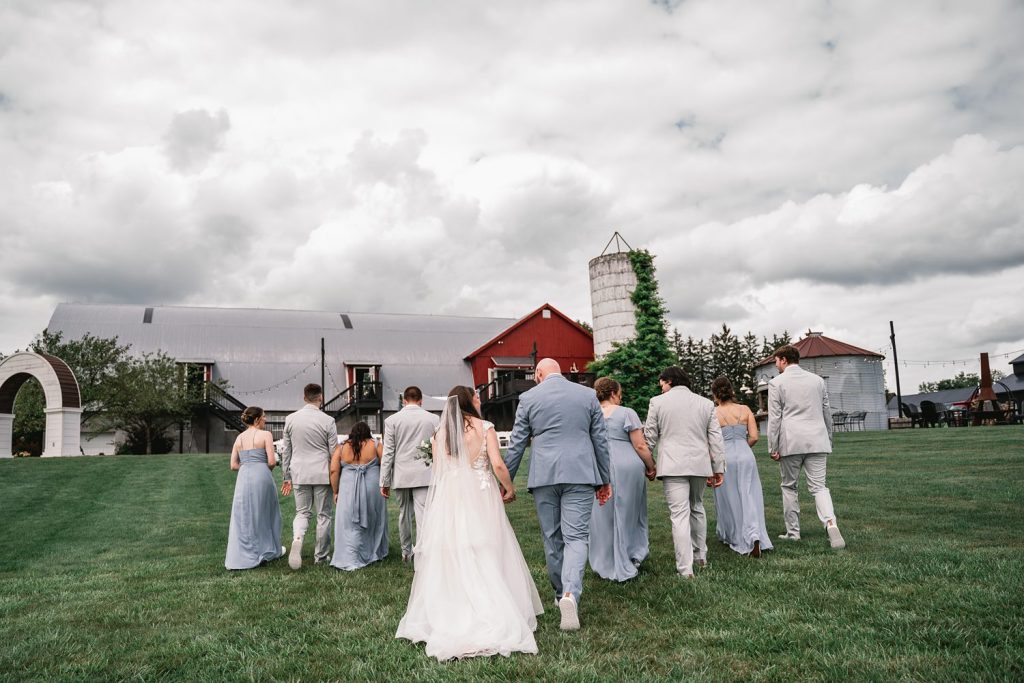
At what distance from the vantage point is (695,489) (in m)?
7.98

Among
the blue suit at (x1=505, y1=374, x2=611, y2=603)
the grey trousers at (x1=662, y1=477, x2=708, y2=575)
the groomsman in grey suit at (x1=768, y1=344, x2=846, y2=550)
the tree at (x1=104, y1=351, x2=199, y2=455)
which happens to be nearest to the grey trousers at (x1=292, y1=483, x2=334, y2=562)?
the blue suit at (x1=505, y1=374, x2=611, y2=603)

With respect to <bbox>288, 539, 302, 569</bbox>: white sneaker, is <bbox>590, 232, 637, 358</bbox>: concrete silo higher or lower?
higher

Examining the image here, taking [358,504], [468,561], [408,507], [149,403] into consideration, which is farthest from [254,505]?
[149,403]

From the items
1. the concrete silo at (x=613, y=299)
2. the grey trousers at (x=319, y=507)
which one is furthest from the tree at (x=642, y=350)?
the grey trousers at (x=319, y=507)

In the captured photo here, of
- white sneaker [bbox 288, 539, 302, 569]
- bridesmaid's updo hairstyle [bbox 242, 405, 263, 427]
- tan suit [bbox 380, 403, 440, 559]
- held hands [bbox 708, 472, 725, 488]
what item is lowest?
white sneaker [bbox 288, 539, 302, 569]

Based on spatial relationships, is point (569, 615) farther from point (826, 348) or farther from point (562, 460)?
point (826, 348)

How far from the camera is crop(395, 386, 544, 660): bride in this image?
5379 mm

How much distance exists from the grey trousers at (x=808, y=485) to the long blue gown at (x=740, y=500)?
0.56 metres

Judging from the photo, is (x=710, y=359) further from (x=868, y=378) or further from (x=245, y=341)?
(x=245, y=341)

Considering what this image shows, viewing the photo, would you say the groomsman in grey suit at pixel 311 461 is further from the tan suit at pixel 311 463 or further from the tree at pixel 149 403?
the tree at pixel 149 403

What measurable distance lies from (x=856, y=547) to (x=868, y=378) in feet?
121

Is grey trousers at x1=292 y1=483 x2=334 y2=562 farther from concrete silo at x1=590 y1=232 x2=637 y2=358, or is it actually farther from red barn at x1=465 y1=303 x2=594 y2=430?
red barn at x1=465 y1=303 x2=594 y2=430

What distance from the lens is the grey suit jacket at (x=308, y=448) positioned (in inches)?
373

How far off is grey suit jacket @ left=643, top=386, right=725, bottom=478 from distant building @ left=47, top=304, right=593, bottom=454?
30148 mm
